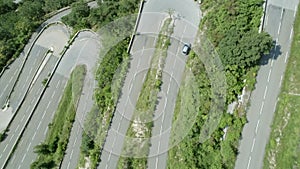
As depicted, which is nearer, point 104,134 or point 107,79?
point 104,134

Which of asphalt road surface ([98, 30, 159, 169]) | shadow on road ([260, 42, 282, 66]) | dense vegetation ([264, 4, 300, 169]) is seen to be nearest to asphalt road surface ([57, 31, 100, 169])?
asphalt road surface ([98, 30, 159, 169])

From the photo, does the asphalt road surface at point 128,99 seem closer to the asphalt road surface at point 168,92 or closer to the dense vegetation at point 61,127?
the asphalt road surface at point 168,92

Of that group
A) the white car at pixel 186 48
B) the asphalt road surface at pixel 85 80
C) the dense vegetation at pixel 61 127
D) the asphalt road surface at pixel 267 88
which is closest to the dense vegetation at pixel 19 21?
the asphalt road surface at pixel 85 80

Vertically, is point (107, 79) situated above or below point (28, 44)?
below

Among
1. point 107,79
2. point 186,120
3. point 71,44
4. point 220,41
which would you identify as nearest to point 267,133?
point 186,120

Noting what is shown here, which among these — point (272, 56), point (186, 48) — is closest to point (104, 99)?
point (186, 48)

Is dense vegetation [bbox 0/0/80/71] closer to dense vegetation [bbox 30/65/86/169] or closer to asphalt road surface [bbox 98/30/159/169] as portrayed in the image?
dense vegetation [bbox 30/65/86/169]

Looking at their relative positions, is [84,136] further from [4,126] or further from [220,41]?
[220,41]

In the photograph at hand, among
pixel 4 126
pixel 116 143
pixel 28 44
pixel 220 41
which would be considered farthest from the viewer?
pixel 28 44
